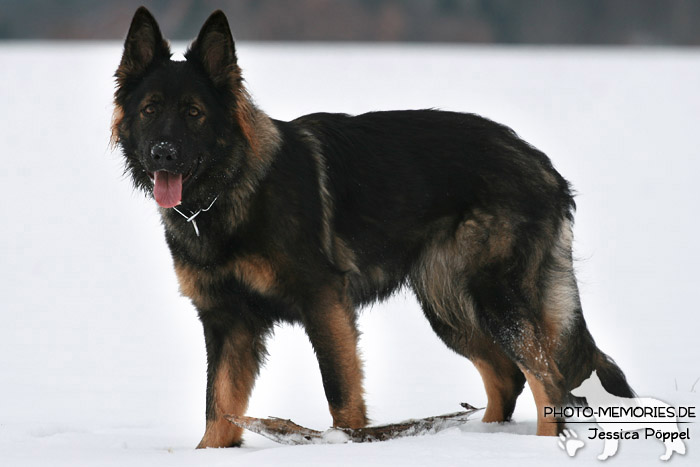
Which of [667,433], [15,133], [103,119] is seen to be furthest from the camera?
[103,119]

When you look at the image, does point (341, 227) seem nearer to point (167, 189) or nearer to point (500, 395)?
point (167, 189)

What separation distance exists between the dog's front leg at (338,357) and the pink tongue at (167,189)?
3.01ft

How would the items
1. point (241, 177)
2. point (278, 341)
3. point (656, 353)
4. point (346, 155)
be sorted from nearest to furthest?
point (241, 177)
point (346, 155)
point (656, 353)
point (278, 341)

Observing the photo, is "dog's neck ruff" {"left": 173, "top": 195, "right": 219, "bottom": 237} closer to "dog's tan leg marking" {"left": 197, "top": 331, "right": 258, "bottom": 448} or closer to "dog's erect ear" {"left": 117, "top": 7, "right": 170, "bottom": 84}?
"dog's tan leg marking" {"left": 197, "top": 331, "right": 258, "bottom": 448}

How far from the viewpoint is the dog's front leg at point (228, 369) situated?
16.5 feet

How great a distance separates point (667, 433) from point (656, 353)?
329 centimetres

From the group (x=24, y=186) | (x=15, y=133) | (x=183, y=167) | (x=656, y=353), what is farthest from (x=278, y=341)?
(x=15, y=133)

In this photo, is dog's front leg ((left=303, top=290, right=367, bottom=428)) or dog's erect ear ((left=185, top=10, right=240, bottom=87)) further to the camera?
dog's erect ear ((left=185, top=10, right=240, bottom=87))

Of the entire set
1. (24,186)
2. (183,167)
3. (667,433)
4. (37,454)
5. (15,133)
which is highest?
(15,133)

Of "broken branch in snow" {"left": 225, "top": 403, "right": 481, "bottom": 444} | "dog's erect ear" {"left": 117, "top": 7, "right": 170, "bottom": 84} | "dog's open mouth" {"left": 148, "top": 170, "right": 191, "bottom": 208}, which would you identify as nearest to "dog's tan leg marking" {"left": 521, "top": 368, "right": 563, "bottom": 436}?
"broken branch in snow" {"left": 225, "top": 403, "right": 481, "bottom": 444}

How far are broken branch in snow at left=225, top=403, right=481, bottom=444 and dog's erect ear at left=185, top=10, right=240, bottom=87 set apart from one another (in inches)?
72.4

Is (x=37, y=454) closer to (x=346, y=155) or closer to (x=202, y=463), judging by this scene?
(x=202, y=463)

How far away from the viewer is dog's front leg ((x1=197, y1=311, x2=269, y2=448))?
503 cm

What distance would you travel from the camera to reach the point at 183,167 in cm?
460
